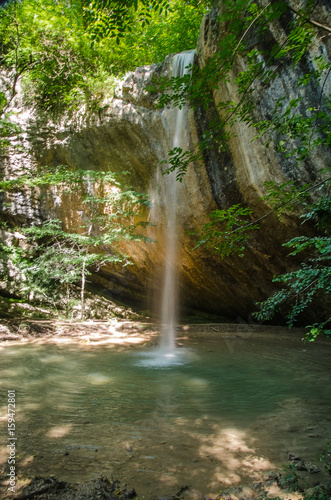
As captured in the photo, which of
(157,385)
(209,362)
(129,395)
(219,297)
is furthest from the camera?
(219,297)

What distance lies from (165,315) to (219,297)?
219 centimetres

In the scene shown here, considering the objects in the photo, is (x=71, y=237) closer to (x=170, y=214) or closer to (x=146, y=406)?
(x=170, y=214)

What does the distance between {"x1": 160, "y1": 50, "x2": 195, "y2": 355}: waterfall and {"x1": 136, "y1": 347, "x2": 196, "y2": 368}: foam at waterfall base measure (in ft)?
0.41

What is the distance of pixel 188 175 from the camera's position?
8180 millimetres

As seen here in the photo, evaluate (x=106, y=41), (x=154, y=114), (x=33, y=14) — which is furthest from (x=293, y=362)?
(x=33, y=14)

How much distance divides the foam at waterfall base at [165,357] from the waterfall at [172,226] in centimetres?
12

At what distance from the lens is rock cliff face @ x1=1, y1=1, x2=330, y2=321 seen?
6.23 meters

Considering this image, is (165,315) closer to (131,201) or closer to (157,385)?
(131,201)

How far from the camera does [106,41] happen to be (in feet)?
33.4

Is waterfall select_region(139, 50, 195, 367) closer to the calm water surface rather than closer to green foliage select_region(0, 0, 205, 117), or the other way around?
the calm water surface

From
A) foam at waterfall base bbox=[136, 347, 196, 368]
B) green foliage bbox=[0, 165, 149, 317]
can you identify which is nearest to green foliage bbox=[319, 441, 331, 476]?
foam at waterfall base bbox=[136, 347, 196, 368]

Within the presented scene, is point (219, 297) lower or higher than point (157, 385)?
higher

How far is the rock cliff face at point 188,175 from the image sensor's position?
20.4 ft

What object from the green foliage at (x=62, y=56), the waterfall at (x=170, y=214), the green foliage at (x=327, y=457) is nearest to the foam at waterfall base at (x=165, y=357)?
the waterfall at (x=170, y=214)
